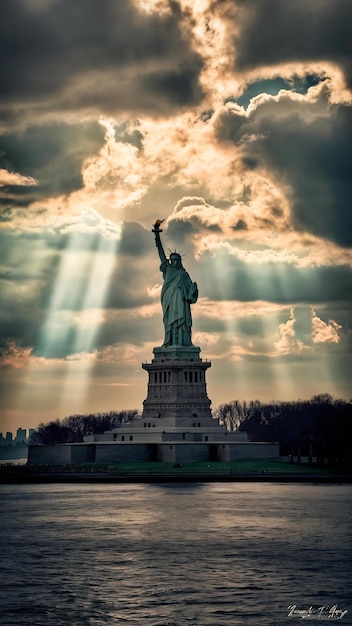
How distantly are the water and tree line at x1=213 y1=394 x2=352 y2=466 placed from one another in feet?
131

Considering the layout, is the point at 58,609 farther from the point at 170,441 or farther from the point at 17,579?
the point at 170,441

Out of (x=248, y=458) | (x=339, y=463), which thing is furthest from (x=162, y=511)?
(x=339, y=463)

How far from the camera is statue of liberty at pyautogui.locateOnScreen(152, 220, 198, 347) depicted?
422ft

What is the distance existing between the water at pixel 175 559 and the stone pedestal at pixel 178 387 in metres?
32.7

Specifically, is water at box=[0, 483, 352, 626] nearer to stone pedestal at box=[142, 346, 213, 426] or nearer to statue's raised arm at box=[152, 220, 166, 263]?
stone pedestal at box=[142, 346, 213, 426]

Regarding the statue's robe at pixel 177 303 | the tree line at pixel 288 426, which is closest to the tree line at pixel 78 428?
the tree line at pixel 288 426

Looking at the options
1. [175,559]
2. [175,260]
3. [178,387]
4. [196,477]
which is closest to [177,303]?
[175,260]

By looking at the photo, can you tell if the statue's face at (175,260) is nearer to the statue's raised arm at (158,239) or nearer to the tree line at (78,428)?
the statue's raised arm at (158,239)

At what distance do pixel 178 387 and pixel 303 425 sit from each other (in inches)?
1182

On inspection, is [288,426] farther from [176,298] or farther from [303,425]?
[176,298]

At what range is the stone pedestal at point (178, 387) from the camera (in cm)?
12381

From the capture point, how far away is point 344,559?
5566 cm

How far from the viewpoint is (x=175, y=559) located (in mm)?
55500

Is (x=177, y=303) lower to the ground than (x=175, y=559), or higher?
higher
